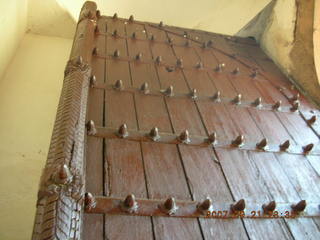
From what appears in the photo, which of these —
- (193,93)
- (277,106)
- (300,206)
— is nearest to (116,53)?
(193,93)

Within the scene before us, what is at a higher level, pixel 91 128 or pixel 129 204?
pixel 91 128

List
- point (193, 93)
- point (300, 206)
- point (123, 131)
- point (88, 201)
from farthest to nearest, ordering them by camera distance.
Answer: point (193, 93) < point (123, 131) < point (300, 206) < point (88, 201)

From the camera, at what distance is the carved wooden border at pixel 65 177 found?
849 mm

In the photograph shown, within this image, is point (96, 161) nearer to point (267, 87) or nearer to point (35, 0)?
point (267, 87)

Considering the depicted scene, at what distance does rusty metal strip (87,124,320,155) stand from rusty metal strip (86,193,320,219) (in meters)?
0.33

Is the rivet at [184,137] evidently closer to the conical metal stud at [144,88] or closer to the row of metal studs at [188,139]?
the row of metal studs at [188,139]

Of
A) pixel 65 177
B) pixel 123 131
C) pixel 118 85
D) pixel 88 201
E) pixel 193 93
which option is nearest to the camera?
pixel 65 177

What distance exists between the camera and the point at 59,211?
87 centimetres

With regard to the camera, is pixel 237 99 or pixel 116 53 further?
pixel 116 53

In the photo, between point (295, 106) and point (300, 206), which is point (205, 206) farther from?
point (295, 106)

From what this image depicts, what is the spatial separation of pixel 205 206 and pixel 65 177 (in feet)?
1.62

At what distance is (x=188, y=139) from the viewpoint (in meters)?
1.48

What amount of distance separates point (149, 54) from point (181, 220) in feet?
4.45

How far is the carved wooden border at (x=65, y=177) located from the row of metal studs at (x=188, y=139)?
5.4 inches
